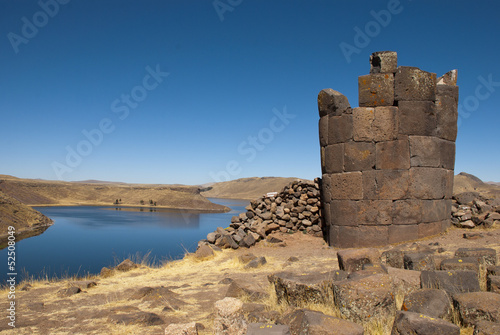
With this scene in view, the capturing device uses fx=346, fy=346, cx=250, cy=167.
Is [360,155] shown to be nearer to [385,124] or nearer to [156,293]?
[385,124]

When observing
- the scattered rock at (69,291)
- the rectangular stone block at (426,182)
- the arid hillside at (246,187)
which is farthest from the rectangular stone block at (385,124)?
the arid hillside at (246,187)

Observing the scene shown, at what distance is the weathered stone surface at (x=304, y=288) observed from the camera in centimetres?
400

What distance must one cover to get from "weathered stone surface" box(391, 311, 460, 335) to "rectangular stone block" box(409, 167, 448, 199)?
256 inches

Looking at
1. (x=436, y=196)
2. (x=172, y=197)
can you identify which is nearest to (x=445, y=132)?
(x=436, y=196)

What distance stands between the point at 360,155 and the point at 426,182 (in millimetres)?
1867

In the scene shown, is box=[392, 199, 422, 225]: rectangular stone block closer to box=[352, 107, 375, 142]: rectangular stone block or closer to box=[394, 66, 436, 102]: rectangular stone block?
box=[352, 107, 375, 142]: rectangular stone block

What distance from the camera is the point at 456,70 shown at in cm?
985

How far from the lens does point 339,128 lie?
30.5ft

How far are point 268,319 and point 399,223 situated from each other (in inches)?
249

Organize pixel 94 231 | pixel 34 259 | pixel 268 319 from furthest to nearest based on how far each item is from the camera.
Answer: pixel 94 231 → pixel 34 259 → pixel 268 319

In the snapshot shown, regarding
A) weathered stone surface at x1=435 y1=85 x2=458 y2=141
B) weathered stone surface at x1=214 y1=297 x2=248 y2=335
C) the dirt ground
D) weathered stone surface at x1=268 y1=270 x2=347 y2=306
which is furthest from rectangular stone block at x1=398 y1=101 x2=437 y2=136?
weathered stone surface at x1=214 y1=297 x2=248 y2=335

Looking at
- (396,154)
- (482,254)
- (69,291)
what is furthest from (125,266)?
(482,254)

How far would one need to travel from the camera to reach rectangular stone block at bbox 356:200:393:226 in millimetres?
8891

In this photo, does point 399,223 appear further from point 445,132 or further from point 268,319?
point 268,319
